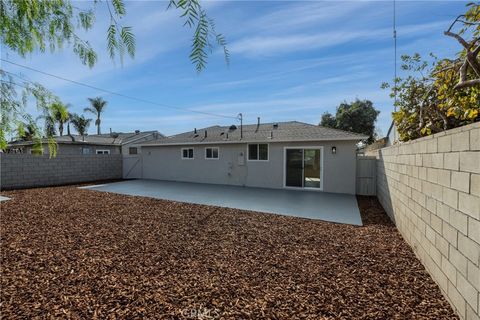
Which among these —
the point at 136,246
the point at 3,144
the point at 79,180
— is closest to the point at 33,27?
the point at 3,144

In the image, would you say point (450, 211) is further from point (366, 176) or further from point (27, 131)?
point (366, 176)

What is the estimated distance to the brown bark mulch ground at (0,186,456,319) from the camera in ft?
8.91

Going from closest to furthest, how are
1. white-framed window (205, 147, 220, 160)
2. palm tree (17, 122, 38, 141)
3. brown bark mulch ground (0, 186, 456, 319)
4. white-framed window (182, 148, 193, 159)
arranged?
1. palm tree (17, 122, 38, 141)
2. brown bark mulch ground (0, 186, 456, 319)
3. white-framed window (205, 147, 220, 160)
4. white-framed window (182, 148, 193, 159)

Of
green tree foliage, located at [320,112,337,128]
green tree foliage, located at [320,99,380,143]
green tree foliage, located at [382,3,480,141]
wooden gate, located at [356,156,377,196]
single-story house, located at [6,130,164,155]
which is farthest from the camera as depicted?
green tree foliage, located at [320,112,337,128]

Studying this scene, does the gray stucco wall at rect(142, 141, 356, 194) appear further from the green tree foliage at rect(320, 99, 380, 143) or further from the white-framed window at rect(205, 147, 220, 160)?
the green tree foliage at rect(320, 99, 380, 143)

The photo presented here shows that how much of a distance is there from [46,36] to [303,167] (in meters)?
11.0

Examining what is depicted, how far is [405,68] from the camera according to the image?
6.27 meters

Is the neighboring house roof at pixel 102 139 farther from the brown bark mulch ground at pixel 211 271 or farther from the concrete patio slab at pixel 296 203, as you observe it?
the brown bark mulch ground at pixel 211 271

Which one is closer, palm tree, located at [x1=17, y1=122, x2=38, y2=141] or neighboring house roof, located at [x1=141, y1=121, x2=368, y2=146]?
palm tree, located at [x1=17, y1=122, x2=38, y2=141]

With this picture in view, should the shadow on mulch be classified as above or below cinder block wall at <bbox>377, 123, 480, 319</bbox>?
below

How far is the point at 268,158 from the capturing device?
1270 cm

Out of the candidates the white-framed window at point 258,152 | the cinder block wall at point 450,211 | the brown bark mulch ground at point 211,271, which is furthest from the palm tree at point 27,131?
the white-framed window at point 258,152

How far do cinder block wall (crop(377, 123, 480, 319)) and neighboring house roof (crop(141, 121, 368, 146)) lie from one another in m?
6.85

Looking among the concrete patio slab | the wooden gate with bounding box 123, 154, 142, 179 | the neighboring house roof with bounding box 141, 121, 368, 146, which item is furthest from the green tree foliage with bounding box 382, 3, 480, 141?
the wooden gate with bounding box 123, 154, 142, 179
